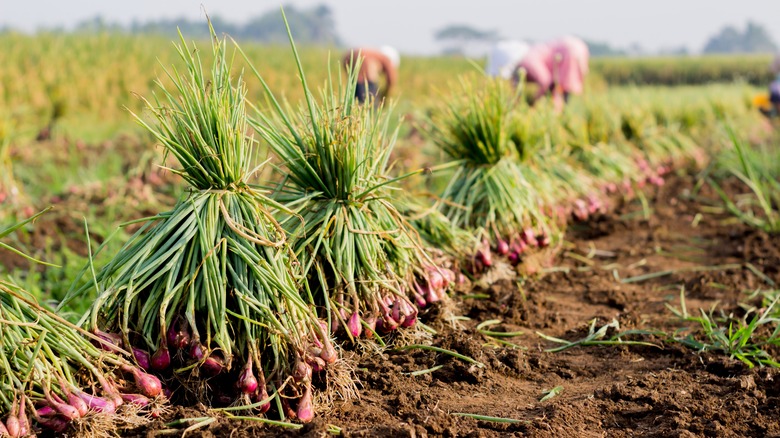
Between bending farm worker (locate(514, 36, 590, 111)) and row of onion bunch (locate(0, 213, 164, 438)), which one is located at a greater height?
bending farm worker (locate(514, 36, 590, 111))

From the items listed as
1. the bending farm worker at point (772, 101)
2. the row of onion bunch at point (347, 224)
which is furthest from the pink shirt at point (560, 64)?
the row of onion bunch at point (347, 224)

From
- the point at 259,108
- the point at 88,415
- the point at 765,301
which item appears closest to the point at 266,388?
the point at 88,415

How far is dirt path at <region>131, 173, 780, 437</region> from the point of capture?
2268mm

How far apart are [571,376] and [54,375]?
6.15 feet

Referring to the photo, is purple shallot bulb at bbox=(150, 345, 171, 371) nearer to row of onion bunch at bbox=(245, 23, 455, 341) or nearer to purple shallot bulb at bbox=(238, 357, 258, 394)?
purple shallot bulb at bbox=(238, 357, 258, 394)

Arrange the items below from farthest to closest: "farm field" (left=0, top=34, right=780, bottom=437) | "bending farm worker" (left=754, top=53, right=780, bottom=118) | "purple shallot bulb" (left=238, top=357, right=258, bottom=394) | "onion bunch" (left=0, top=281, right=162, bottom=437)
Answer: "bending farm worker" (left=754, top=53, right=780, bottom=118)
"farm field" (left=0, top=34, right=780, bottom=437)
"purple shallot bulb" (left=238, top=357, right=258, bottom=394)
"onion bunch" (left=0, top=281, right=162, bottom=437)

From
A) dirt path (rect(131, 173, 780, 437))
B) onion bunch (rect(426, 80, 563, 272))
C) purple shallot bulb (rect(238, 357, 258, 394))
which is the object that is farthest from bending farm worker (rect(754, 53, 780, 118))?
purple shallot bulb (rect(238, 357, 258, 394))

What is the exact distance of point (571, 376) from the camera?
2.76 meters

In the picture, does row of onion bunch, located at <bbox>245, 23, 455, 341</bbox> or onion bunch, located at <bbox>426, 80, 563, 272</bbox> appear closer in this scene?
row of onion bunch, located at <bbox>245, 23, 455, 341</bbox>

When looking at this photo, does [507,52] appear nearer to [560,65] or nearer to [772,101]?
[560,65]

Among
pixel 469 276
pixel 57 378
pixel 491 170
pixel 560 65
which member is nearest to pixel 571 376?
pixel 469 276

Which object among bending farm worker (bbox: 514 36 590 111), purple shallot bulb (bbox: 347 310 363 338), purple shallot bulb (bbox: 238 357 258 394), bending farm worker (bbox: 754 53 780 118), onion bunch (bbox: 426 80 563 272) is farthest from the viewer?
bending farm worker (bbox: 754 53 780 118)

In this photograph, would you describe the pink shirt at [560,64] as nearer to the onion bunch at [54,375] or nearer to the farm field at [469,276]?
the farm field at [469,276]

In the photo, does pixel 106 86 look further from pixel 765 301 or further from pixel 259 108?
pixel 765 301
